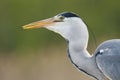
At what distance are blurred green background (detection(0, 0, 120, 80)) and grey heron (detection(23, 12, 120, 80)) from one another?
16.4 ft

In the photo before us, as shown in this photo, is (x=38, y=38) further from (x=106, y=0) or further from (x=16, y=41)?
(x=106, y=0)

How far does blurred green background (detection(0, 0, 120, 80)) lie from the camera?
11906 mm

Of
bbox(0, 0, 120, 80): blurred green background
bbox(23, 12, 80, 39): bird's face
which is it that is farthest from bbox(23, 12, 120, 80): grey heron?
bbox(0, 0, 120, 80): blurred green background

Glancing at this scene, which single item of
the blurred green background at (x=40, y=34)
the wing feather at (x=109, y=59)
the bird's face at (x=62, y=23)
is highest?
the bird's face at (x=62, y=23)

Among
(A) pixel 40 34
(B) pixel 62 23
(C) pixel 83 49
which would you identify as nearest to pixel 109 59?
(C) pixel 83 49

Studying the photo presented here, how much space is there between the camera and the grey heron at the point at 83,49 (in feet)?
21.4

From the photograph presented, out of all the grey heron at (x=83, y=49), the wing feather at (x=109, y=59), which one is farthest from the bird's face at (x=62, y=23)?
the wing feather at (x=109, y=59)

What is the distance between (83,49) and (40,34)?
7442 mm

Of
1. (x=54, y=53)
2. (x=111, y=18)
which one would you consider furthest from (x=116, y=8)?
(x=54, y=53)

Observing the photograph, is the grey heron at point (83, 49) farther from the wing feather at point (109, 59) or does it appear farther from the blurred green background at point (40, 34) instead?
the blurred green background at point (40, 34)

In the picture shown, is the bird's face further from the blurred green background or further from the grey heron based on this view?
the blurred green background

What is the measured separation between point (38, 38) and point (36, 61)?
168cm

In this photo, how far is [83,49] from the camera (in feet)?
21.7

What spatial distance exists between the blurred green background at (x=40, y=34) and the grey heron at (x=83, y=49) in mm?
5003
